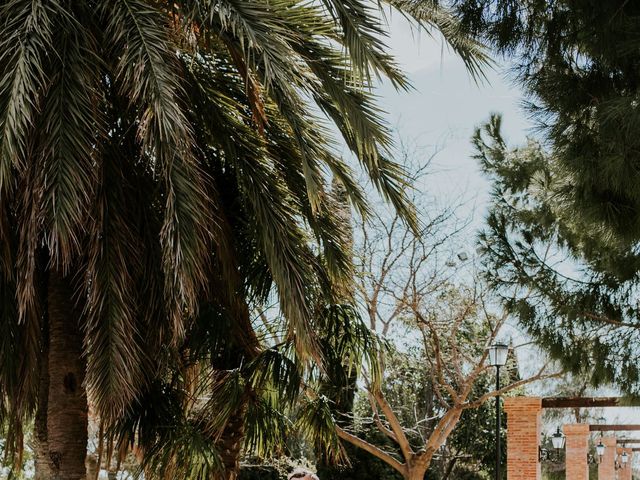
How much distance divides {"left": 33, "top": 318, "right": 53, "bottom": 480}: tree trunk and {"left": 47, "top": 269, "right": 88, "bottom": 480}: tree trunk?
0.11 meters

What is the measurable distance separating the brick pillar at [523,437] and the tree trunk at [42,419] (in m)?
10.2

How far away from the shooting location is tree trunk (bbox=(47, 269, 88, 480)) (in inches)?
324

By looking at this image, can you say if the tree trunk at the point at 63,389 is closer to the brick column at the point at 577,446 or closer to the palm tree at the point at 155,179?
the palm tree at the point at 155,179

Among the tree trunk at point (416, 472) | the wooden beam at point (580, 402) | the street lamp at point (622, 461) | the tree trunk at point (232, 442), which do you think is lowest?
the tree trunk at point (232, 442)

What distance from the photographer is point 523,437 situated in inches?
661

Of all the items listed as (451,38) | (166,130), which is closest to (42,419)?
(166,130)

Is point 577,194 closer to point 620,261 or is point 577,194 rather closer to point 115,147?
Answer: point 620,261

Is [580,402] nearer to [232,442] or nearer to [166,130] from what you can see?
[232,442]

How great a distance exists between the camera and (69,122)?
7.02 m

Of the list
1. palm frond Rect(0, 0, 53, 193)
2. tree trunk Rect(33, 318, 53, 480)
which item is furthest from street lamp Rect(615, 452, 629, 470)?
palm frond Rect(0, 0, 53, 193)

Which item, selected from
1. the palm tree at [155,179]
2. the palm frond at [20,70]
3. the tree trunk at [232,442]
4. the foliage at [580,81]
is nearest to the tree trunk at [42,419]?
the palm tree at [155,179]

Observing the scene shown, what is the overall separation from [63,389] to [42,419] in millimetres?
603

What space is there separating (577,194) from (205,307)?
374cm

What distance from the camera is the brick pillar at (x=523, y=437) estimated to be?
16562mm
